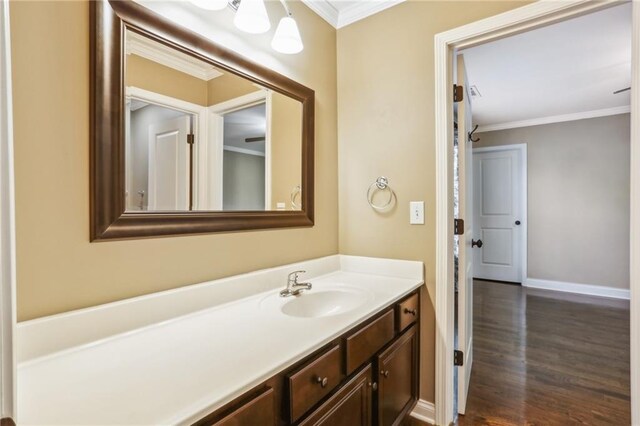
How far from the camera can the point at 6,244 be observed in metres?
0.44

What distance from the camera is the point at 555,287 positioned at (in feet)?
14.0

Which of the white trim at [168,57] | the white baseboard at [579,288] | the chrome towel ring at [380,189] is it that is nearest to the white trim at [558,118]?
the white baseboard at [579,288]

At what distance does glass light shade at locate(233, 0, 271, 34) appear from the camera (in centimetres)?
128

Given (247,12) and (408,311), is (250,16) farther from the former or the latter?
(408,311)

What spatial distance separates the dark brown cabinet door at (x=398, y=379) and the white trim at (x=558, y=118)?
13.6 feet

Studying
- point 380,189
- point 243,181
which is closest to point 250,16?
point 243,181

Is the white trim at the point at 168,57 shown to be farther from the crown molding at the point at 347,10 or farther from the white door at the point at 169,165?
the crown molding at the point at 347,10

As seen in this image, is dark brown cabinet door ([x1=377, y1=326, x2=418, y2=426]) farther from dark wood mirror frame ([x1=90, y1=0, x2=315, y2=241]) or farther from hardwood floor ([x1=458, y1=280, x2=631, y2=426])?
dark wood mirror frame ([x1=90, y1=0, x2=315, y2=241])

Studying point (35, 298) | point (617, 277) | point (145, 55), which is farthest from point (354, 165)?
point (617, 277)

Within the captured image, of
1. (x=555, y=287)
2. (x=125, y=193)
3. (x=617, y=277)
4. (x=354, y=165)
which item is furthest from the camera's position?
(x=555, y=287)

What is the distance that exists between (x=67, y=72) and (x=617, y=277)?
5490 mm

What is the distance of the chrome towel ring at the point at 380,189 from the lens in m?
1.81

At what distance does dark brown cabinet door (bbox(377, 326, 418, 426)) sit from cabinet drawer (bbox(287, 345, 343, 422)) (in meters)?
0.33

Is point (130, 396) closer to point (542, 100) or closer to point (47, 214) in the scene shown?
point (47, 214)
